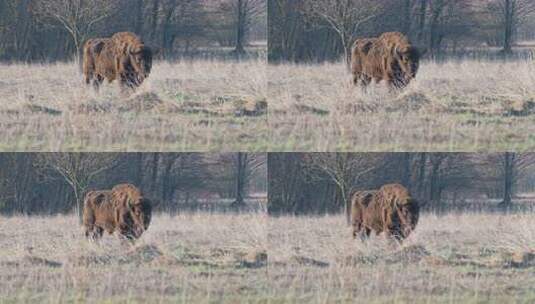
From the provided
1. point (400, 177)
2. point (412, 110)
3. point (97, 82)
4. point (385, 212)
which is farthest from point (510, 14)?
point (97, 82)

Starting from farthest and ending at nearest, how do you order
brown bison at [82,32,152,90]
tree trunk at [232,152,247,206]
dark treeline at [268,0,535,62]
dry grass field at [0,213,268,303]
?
dark treeline at [268,0,535,62] → brown bison at [82,32,152,90] → tree trunk at [232,152,247,206] → dry grass field at [0,213,268,303]

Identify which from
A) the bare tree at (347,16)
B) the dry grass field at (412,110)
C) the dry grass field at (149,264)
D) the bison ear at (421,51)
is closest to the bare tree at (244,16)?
the dry grass field at (412,110)

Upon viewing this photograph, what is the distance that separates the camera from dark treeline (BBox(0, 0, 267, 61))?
72.1 feet

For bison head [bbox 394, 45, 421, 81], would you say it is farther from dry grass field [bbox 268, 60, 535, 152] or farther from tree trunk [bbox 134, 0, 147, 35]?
tree trunk [bbox 134, 0, 147, 35]

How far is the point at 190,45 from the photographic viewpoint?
2208 centimetres

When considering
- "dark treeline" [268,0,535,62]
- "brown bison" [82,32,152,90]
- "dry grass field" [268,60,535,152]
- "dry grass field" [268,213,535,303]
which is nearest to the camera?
"dry grass field" [268,213,535,303]

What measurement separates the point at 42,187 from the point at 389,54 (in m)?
3.93

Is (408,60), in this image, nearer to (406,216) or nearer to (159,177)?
(406,216)

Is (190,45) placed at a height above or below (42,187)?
above

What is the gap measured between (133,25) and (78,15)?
639 mm

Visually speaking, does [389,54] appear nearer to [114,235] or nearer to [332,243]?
[332,243]

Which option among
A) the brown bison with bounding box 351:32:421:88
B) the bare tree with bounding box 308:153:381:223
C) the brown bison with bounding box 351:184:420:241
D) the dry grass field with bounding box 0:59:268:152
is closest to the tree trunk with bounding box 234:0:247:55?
the dry grass field with bounding box 0:59:268:152

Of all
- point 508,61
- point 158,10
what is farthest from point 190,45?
point 508,61

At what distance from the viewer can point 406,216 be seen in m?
21.4
